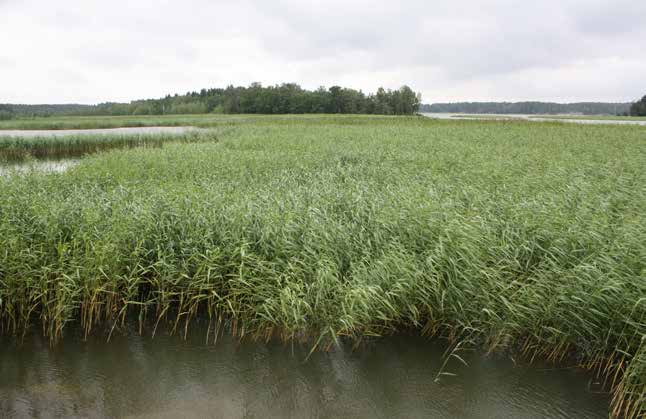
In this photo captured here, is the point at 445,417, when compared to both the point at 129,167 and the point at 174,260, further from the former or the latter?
the point at 129,167

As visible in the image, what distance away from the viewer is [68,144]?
104 ft

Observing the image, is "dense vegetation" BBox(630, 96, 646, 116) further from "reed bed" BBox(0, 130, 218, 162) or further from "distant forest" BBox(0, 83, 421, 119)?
"reed bed" BBox(0, 130, 218, 162)

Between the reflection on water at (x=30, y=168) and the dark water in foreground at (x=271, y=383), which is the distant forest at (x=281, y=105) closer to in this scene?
the reflection on water at (x=30, y=168)

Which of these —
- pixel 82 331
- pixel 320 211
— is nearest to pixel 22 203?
pixel 82 331

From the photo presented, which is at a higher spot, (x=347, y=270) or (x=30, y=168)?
(x=30, y=168)

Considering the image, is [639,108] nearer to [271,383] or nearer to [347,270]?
[347,270]

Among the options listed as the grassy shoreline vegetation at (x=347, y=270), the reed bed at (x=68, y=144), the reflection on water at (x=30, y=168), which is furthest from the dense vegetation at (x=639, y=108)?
the reflection on water at (x=30, y=168)

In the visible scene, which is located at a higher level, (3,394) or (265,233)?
(265,233)

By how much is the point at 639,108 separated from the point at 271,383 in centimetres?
14051

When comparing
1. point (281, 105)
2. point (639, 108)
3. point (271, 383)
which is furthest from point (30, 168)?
point (639, 108)

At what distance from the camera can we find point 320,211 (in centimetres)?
853

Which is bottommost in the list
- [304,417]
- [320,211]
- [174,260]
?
[304,417]

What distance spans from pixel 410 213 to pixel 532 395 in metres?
3.77

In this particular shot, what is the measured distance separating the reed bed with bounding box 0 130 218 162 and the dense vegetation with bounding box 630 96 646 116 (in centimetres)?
12329
